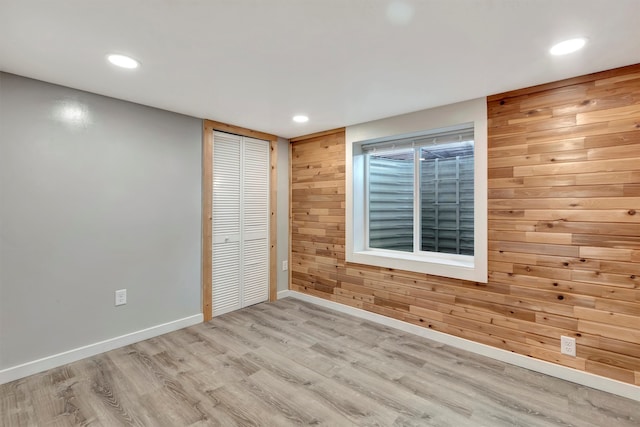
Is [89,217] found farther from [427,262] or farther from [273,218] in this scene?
[427,262]

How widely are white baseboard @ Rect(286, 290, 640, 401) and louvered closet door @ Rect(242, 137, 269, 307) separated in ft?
3.78

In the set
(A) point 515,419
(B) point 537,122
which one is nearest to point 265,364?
(A) point 515,419

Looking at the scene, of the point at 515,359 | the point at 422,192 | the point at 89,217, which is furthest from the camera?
the point at 422,192

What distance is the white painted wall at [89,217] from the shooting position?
7.03 ft

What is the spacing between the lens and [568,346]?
2.14m

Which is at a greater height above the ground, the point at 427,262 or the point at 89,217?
the point at 89,217

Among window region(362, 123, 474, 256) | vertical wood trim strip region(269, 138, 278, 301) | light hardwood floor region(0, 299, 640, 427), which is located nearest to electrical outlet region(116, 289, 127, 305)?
light hardwood floor region(0, 299, 640, 427)

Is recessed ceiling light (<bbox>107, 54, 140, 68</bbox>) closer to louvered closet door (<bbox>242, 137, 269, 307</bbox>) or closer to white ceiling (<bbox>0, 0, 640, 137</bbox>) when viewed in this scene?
white ceiling (<bbox>0, 0, 640, 137</bbox>)

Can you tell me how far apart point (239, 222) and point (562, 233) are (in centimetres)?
308

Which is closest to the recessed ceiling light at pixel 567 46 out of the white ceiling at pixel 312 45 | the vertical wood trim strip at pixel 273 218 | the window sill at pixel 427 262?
the white ceiling at pixel 312 45

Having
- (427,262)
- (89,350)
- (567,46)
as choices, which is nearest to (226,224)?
(89,350)

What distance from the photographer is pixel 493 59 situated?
73.7 inches

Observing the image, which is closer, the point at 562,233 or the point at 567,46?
the point at 567,46

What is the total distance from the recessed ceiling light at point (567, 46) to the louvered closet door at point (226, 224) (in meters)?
2.99
